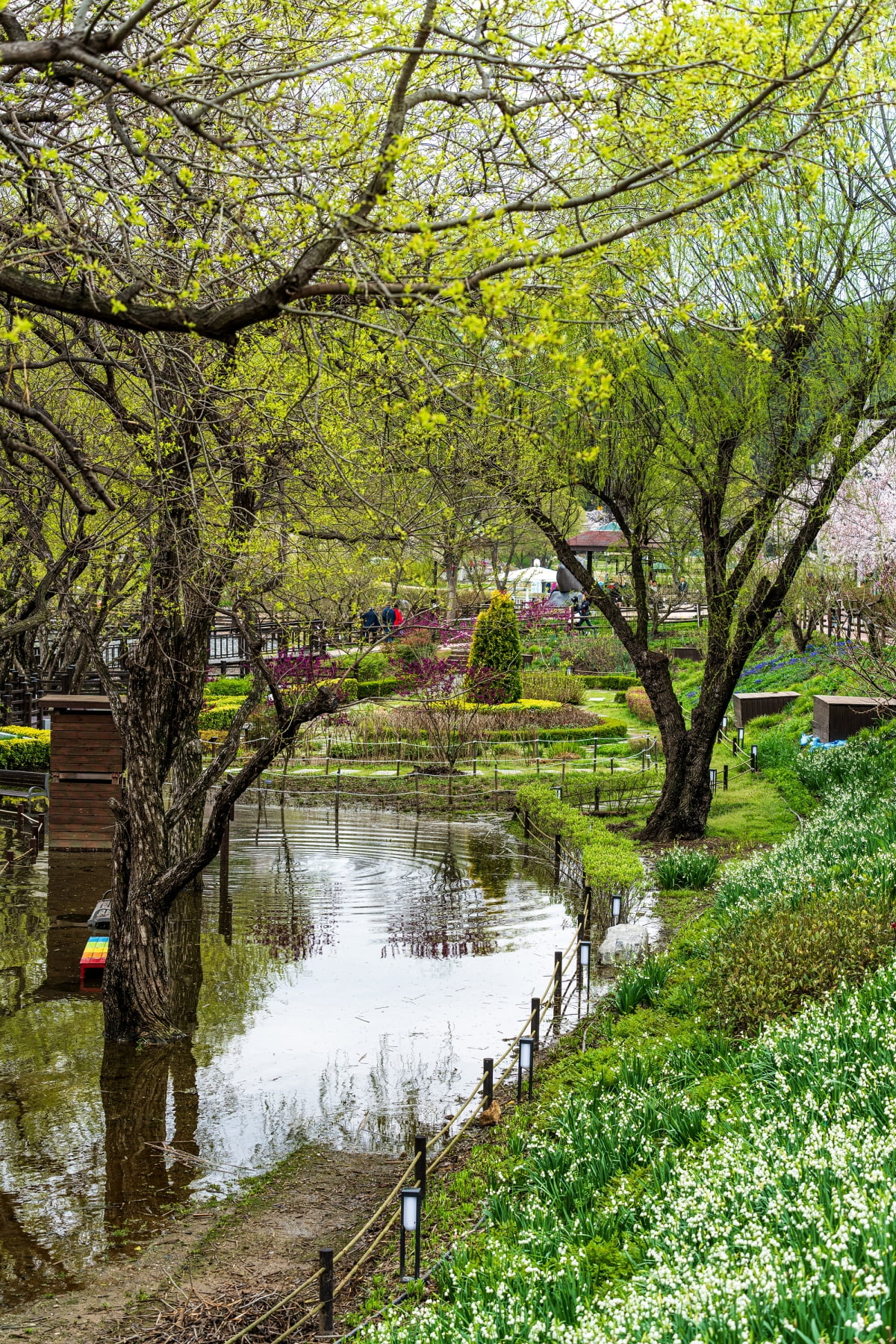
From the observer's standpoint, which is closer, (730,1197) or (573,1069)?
(730,1197)

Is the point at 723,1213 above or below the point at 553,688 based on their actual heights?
below

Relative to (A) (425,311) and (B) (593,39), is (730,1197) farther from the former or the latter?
(B) (593,39)

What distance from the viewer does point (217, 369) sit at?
9.38m

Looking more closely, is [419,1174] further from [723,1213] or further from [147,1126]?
[147,1126]

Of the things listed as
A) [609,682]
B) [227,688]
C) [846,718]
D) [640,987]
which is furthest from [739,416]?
[609,682]

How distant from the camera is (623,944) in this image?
36.6 feet

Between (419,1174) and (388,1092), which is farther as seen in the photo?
(388,1092)

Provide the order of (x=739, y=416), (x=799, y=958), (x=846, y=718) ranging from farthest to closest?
(x=846, y=718) < (x=739, y=416) < (x=799, y=958)

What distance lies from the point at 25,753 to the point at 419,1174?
49.1ft

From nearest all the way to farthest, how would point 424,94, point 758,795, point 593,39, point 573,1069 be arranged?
1. point 424,94
2. point 593,39
3. point 573,1069
4. point 758,795

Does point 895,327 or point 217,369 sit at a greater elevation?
point 895,327

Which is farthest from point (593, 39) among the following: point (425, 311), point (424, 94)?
point (425, 311)

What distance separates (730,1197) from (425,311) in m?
3.69

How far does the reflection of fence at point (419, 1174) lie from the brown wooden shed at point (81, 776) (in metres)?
7.41
